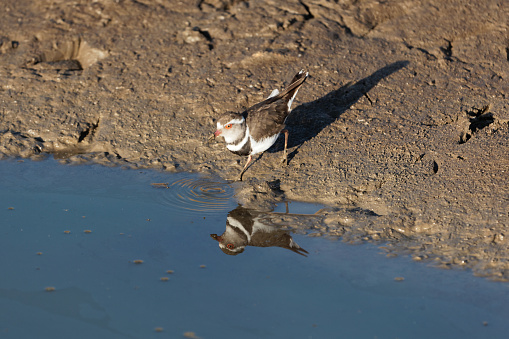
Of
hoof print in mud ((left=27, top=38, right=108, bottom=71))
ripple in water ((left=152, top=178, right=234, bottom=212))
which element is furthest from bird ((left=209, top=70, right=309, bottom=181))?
hoof print in mud ((left=27, top=38, right=108, bottom=71))

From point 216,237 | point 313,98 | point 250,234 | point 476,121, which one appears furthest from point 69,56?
point 476,121

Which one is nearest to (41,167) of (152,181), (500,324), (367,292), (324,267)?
(152,181)

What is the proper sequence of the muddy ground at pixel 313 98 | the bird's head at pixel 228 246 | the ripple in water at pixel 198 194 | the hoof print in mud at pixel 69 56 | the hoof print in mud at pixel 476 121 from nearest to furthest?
the bird's head at pixel 228 246 < the muddy ground at pixel 313 98 < the ripple in water at pixel 198 194 < the hoof print in mud at pixel 476 121 < the hoof print in mud at pixel 69 56

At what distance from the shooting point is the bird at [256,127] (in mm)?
6441

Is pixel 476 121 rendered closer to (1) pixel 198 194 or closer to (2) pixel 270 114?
(2) pixel 270 114

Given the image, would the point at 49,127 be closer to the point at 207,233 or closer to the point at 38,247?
the point at 38,247

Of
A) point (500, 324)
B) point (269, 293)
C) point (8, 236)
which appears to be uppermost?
point (500, 324)

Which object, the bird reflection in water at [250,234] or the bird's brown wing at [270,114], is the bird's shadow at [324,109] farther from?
the bird reflection in water at [250,234]

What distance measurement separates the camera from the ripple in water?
20.0 feet

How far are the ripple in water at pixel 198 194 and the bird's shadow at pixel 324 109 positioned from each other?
110 cm

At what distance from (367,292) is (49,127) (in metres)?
5.14

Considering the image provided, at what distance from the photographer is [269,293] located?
15.3ft

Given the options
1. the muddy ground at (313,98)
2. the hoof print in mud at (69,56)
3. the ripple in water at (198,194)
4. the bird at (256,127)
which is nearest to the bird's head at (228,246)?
the ripple in water at (198,194)

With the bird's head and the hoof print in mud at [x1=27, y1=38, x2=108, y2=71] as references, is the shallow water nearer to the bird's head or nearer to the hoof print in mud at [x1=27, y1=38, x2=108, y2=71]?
the bird's head
